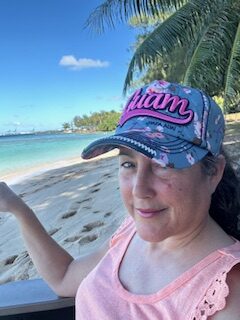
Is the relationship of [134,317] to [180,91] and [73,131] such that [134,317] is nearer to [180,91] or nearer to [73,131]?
[180,91]

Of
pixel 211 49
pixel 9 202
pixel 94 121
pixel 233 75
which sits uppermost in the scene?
pixel 9 202

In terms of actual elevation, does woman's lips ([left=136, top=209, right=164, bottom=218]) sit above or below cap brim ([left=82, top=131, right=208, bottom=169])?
below

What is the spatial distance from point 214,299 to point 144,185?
0.27 metres

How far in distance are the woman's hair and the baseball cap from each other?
123mm

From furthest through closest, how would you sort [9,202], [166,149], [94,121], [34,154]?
[94,121] < [34,154] < [9,202] < [166,149]

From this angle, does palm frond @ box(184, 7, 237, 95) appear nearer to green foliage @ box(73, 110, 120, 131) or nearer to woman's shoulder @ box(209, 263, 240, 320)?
woman's shoulder @ box(209, 263, 240, 320)

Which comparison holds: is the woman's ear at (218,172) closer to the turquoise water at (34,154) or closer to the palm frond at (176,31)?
the turquoise water at (34,154)

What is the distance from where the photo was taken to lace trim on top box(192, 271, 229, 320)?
0.81 meters

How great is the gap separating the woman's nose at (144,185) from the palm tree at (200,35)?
22.9 ft

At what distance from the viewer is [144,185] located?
3.16 ft

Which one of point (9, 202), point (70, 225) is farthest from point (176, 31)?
point (9, 202)

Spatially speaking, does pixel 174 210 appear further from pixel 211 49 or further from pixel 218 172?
pixel 211 49

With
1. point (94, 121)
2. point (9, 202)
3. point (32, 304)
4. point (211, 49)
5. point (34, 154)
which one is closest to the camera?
point (32, 304)

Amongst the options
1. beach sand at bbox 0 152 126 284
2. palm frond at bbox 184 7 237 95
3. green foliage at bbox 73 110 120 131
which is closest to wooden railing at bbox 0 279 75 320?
beach sand at bbox 0 152 126 284
